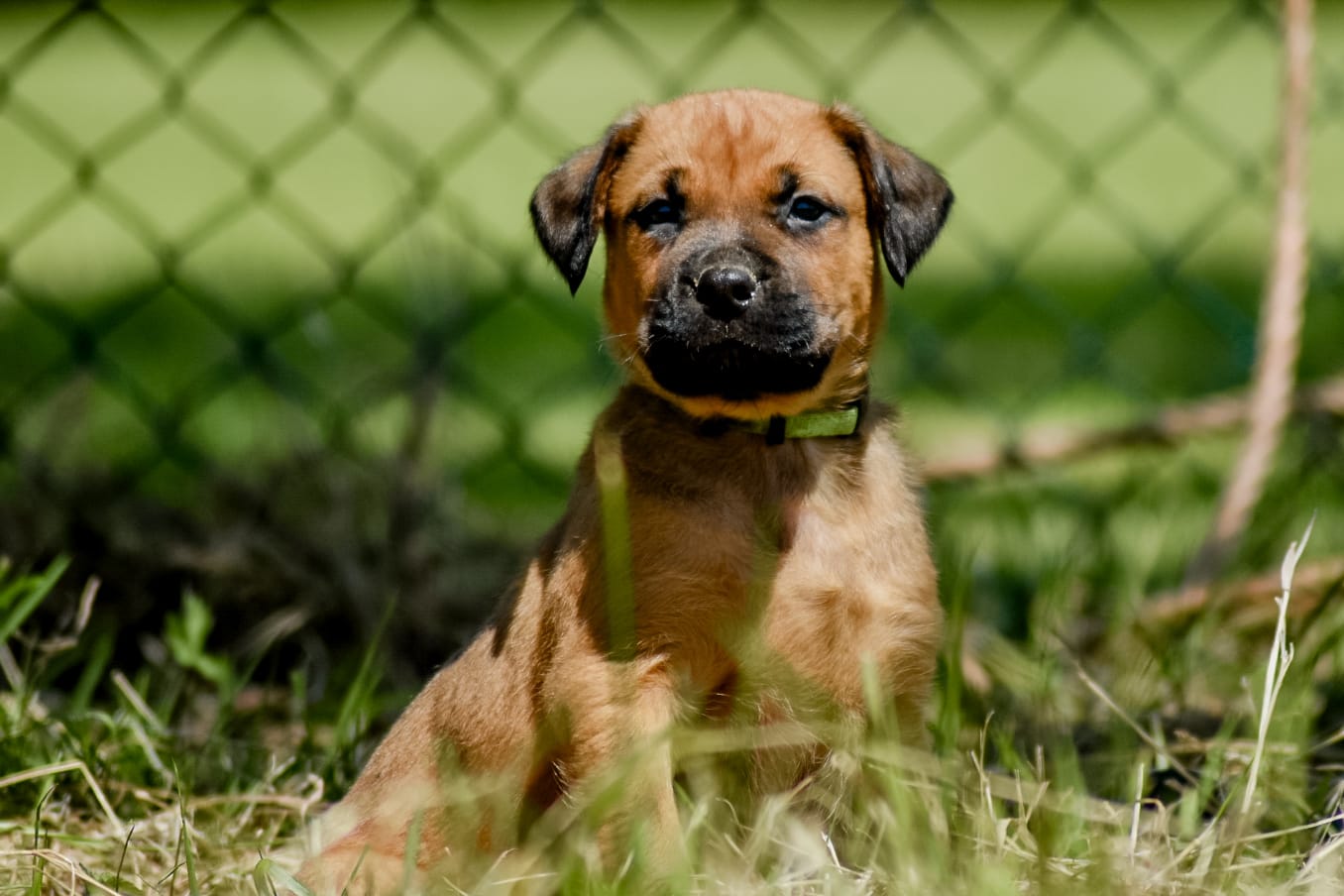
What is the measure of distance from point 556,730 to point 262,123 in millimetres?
10774

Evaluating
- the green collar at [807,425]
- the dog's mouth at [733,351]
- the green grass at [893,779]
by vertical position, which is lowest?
the green grass at [893,779]

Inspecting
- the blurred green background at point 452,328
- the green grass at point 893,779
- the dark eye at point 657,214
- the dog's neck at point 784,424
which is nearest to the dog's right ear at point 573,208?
the dark eye at point 657,214

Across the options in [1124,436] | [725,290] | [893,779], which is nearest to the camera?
[893,779]

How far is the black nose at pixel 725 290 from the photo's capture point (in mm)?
3539

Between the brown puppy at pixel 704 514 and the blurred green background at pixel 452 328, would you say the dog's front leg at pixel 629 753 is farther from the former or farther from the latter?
the blurred green background at pixel 452 328

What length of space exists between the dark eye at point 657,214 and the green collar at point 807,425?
1.80ft

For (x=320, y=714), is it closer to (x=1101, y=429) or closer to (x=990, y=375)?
(x=1101, y=429)

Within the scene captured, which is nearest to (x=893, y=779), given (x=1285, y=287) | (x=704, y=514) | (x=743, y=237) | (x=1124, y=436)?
(x=704, y=514)

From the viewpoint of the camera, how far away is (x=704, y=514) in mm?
3561

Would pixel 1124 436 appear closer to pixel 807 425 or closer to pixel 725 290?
pixel 807 425

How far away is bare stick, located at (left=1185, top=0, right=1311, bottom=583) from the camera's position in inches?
212

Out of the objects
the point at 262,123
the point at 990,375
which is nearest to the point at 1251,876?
the point at 990,375

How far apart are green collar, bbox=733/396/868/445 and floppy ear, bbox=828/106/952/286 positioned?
1.13ft

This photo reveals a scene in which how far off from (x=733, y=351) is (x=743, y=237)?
0.36 meters
